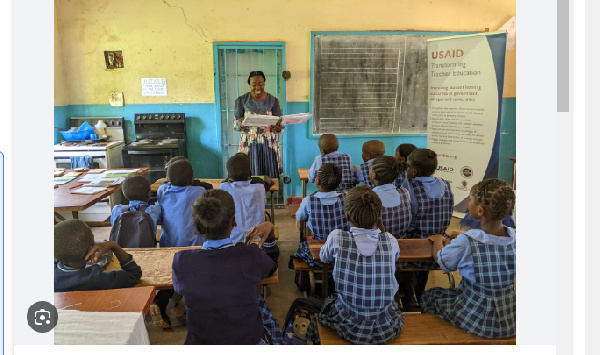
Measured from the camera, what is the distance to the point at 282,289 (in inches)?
104

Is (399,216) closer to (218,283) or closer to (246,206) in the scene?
(246,206)

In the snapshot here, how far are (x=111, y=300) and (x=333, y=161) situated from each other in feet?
7.77

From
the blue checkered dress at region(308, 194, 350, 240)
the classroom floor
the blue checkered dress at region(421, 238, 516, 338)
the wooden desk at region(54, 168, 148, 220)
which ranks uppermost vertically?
the wooden desk at region(54, 168, 148, 220)

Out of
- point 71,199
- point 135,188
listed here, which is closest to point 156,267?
point 135,188

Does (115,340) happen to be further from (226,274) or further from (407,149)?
(407,149)

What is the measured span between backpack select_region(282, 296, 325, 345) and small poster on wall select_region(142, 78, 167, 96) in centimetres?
364

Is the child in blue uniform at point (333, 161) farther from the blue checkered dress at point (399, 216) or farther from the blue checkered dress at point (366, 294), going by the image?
the blue checkered dress at point (366, 294)

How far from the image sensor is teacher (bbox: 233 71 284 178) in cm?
393

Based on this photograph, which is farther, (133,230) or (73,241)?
(133,230)

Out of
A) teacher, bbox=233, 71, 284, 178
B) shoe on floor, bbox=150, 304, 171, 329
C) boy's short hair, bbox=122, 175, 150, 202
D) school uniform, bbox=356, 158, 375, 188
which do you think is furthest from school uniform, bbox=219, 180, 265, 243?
teacher, bbox=233, 71, 284, 178

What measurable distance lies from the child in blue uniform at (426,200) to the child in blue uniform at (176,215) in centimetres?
126

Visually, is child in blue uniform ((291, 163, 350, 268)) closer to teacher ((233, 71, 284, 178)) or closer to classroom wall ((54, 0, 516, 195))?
teacher ((233, 71, 284, 178))

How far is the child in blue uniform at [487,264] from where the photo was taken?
4.58 feet
